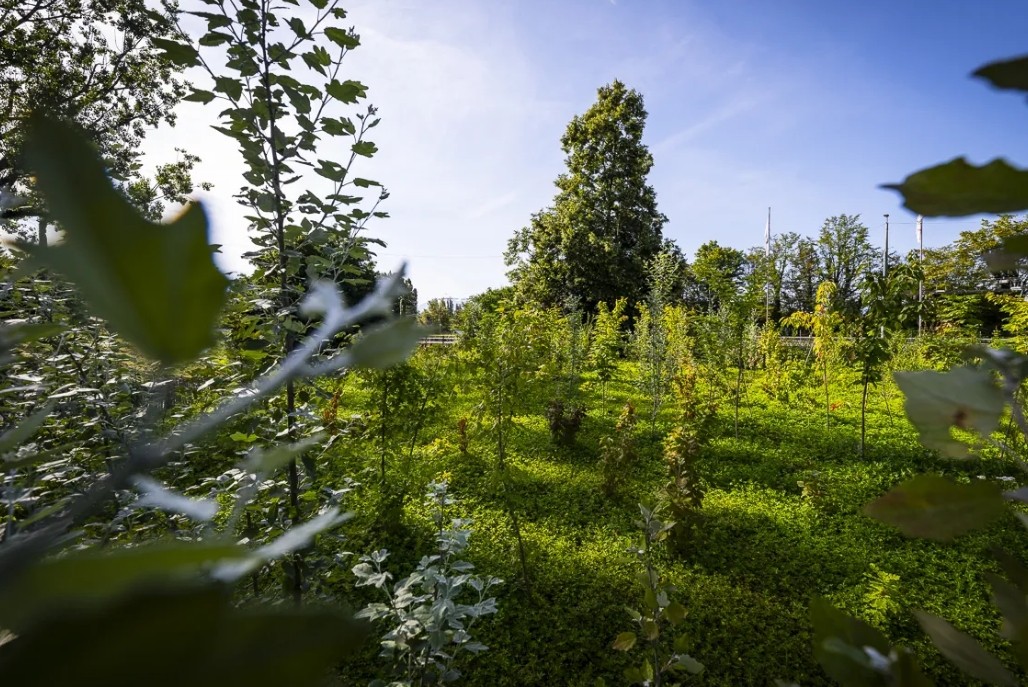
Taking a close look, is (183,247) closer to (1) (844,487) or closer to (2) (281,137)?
(2) (281,137)

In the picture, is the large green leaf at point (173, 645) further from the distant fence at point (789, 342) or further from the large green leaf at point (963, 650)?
the distant fence at point (789, 342)

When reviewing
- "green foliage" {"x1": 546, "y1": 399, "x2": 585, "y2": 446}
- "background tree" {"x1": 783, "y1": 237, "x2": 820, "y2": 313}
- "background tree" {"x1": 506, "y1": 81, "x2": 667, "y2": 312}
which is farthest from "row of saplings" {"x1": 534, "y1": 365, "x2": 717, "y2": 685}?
"background tree" {"x1": 783, "y1": 237, "x2": 820, "y2": 313}

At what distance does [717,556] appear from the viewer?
3947 mm

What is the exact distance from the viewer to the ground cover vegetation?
125 millimetres

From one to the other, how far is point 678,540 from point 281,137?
3714mm

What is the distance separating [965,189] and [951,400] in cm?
12

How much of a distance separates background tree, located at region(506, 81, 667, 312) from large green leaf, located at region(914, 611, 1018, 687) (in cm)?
1923

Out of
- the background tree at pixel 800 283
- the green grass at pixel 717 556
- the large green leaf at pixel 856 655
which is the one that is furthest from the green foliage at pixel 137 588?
the background tree at pixel 800 283

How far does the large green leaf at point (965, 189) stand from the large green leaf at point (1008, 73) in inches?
1.6

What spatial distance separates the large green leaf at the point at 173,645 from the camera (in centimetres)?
11

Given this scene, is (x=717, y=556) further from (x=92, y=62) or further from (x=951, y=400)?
(x=92, y=62)

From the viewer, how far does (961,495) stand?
31 centimetres

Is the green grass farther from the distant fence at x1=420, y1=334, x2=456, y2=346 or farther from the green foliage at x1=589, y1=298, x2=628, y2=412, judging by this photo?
the green foliage at x1=589, y1=298, x2=628, y2=412

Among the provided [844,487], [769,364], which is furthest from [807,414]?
[844,487]
